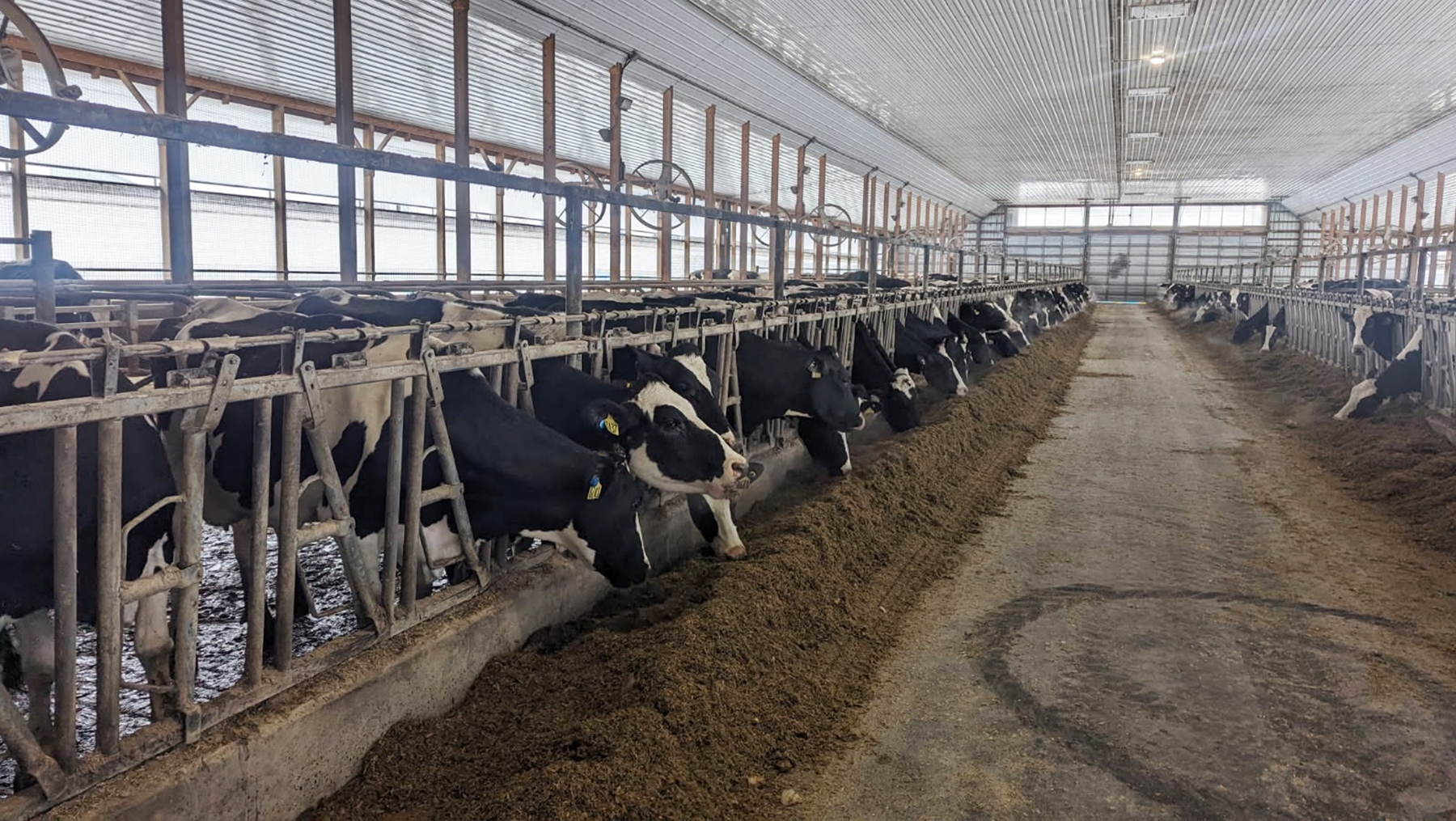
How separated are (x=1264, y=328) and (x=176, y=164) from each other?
24767 mm

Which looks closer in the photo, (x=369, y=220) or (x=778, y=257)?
(x=778, y=257)

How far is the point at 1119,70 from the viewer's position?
23672 mm

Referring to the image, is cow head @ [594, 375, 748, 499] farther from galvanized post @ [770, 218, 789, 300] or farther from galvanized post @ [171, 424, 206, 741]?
galvanized post @ [770, 218, 789, 300]

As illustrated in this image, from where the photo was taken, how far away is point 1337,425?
1225 cm

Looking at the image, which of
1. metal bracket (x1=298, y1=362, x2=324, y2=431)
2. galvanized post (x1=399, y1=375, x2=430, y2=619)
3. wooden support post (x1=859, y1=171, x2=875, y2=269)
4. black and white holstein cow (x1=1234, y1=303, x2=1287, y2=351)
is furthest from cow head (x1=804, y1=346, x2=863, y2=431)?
wooden support post (x1=859, y1=171, x2=875, y2=269)

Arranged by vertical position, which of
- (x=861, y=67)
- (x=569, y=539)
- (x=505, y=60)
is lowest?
(x=569, y=539)

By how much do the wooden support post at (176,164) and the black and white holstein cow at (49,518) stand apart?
3.18 metres

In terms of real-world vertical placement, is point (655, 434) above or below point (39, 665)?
above

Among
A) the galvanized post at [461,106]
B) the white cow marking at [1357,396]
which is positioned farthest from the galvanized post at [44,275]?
the white cow marking at [1357,396]

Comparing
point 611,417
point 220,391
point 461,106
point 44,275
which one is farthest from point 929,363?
point 220,391

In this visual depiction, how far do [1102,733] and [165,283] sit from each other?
6.34 m

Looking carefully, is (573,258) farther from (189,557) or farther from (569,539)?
(189,557)

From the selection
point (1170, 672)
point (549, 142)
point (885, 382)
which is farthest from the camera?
point (549, 142)

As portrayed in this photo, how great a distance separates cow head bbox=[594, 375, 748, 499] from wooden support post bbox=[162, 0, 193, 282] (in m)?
3.72
